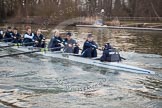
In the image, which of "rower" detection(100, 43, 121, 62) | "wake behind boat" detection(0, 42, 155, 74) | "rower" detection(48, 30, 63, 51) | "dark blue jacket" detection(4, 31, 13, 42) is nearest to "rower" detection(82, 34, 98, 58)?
"wake behind boat" detection(0, 42, 155, 74)

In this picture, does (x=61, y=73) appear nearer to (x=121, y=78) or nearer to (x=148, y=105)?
(x=121, y=78)

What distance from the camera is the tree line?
7850 cm

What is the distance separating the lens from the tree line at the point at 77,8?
78500 millimetres

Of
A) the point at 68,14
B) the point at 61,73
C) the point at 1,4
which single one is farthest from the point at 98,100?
the point at 1,4

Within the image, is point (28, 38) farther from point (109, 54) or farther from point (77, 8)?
point (77, 8)

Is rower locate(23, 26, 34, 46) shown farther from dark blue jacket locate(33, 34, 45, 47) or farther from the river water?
the river water

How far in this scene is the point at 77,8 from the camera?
81.2m

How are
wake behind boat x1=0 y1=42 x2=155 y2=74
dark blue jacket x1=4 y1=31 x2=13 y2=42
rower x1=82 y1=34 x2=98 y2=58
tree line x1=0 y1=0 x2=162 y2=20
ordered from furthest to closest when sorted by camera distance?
tree line x1=0 y1=0 x2=162 y2=20
dark blue jacket x1=4 y1=31 x2=13 y2=42
rower x1=82 y1=34 x2=98 y2=58
wake behind boat x1=0 y1=42 x2=155 y2=74

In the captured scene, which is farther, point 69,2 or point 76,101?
point 69,2

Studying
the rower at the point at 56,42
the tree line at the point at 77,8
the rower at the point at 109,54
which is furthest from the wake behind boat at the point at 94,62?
the tree line at the point at 77,8

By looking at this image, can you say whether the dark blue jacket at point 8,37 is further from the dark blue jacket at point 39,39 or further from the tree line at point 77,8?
the tree line at point 77,8

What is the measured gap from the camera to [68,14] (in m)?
78.1

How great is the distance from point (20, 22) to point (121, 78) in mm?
67565

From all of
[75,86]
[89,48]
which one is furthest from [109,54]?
[75,86]
